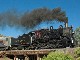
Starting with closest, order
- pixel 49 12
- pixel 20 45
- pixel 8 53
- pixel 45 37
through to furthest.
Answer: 1. pixel 8 53
2. pixel 45 37
3. pixel 20 45
4. pixel 49 12

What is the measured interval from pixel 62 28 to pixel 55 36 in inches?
52.2

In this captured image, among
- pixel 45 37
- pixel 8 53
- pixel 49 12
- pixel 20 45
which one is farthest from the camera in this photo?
pixel 49 12

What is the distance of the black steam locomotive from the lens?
30.1 meters

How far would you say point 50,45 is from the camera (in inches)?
1198

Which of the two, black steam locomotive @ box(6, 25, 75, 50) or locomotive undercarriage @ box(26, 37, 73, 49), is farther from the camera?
black steam locomotive @ box(6, 25, 75, 50)

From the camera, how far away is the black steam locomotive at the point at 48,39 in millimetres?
30125

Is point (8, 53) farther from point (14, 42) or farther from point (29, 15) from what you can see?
point (29, 15)

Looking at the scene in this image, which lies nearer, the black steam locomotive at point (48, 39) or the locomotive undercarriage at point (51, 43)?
the locomotive undercarriage at point (51, 43)

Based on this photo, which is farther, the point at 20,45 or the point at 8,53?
the point at 20,45

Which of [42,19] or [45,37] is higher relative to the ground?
[42,19]

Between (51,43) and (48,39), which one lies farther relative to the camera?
(48,39)

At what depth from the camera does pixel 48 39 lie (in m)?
31.6

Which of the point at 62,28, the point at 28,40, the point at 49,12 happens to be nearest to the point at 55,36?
the point at 62,28

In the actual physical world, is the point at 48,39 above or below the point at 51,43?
above
